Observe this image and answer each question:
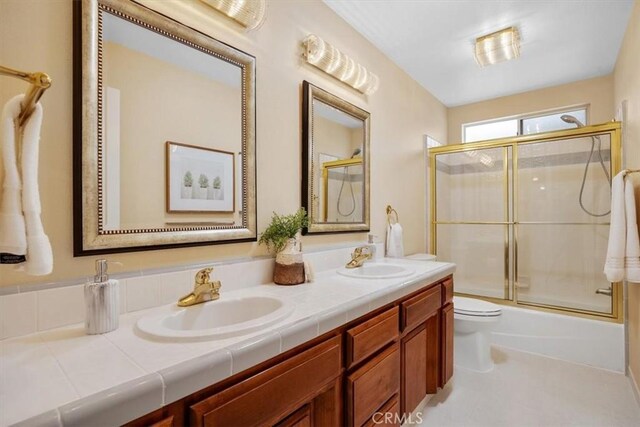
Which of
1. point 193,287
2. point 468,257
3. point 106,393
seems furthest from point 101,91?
point 468,257

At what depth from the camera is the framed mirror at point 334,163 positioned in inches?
69.0

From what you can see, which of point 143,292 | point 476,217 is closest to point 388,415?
point 143,292

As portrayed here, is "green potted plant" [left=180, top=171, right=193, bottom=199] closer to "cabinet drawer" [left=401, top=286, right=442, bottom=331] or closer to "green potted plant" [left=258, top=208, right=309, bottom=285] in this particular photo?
"green potted plant" [left=258, top=208, right=309, bottom=285]

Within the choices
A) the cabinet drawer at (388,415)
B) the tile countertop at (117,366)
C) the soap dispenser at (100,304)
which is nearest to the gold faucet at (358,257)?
the cabinet drawer at (388,415)

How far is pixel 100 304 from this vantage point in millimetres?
834

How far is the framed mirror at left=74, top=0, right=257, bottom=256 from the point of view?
0.97 meters

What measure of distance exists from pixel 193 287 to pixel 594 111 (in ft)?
12.2

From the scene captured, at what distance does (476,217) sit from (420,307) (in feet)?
6.31

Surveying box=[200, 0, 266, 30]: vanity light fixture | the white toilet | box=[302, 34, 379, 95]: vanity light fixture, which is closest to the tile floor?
the white toilet

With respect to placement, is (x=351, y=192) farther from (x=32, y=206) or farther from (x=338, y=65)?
(x=32, y=206)

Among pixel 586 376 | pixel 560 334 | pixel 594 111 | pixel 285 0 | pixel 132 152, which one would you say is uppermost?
pixel 285 0

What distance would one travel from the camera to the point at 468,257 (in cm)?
320

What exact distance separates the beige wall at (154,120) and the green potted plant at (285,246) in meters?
0.26

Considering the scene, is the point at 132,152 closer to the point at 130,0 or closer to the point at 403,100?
the point at 130,0
